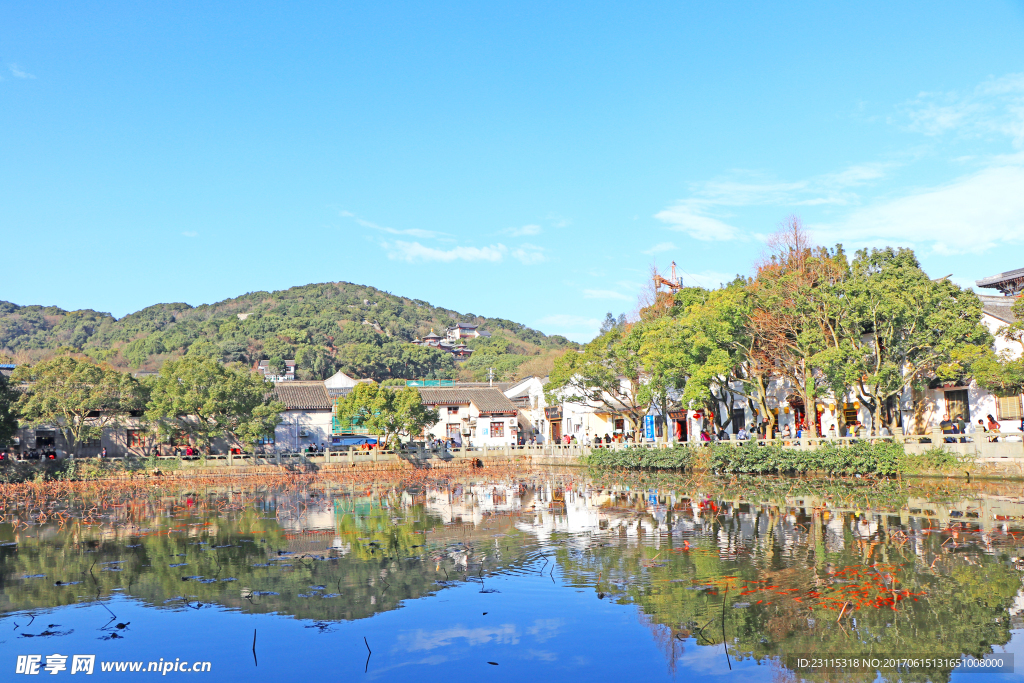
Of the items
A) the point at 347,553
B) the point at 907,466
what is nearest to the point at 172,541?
the point at 347,553

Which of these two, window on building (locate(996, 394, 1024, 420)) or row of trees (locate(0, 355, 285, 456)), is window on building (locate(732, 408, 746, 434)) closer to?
window on building (locate(996, 394, 1024, 420))

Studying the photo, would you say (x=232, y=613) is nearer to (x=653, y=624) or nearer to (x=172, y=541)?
(x=653, y=624)

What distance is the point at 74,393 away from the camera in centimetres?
4003

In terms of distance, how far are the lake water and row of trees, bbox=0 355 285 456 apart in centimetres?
2212

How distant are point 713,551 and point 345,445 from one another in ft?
145

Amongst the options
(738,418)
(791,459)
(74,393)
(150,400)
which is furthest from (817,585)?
(150,400)

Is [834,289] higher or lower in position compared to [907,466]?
higher

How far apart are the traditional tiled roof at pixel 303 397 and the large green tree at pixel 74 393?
592 inches

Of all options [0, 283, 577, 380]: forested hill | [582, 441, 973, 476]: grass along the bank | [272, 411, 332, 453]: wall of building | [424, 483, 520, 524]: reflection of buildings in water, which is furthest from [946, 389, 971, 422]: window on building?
[0, 283, 577, 380]: forested hill

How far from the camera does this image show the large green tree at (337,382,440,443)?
149ft

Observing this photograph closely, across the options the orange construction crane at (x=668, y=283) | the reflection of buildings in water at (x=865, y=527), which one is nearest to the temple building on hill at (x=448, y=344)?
the orange construction crane at (x=668, y=283)

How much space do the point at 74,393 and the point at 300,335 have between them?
88.7m

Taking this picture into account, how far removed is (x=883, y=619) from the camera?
8.77 m

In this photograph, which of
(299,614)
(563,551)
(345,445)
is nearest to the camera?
(299,614)
